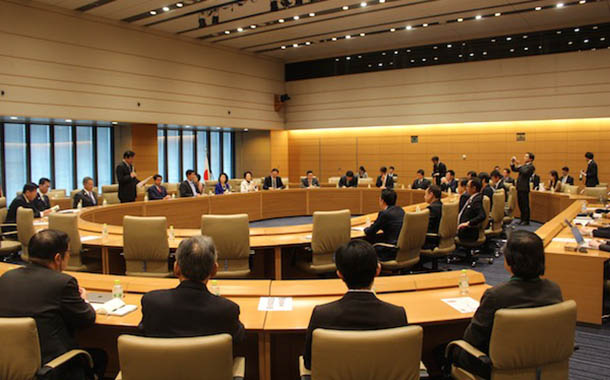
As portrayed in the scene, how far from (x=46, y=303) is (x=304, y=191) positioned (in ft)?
31.6

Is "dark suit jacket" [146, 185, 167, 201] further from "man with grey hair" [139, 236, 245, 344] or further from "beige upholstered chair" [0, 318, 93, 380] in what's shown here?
"man with grey hair" [139, 236, 245, 344]

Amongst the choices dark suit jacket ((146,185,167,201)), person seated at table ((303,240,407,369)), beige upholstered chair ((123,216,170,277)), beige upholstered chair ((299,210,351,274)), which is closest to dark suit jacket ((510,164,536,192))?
beige upholstered chair ((299,210,351,274))

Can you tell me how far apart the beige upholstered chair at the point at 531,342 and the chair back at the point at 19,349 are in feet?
6.67

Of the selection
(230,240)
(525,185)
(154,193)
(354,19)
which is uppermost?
(354,19)

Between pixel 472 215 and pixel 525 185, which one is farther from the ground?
pixel 525 185

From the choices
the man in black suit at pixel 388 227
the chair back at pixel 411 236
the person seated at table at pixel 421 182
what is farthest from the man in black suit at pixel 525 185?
the man in black suit at pixel 388 227

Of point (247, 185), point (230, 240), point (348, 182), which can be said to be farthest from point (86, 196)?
point (348, 182)

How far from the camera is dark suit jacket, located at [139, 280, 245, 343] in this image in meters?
1.97

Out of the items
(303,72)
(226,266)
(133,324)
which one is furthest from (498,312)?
(303,72)

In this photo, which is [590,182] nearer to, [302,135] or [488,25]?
[488,25]

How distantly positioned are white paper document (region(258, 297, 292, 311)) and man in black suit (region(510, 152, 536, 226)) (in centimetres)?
854

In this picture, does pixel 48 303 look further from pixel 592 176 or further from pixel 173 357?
pixel 592 176

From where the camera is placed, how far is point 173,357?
172 cm

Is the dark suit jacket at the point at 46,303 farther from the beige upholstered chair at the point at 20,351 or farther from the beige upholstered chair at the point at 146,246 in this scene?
the beige upholstered chair at the point at 146,246
